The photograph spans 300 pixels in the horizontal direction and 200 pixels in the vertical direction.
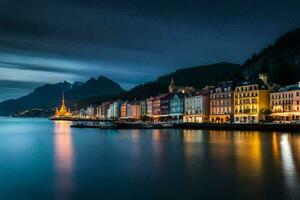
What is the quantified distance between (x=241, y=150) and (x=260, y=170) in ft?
44.0

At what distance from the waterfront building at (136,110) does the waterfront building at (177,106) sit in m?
31.4

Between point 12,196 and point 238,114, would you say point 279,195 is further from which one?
point 238,114

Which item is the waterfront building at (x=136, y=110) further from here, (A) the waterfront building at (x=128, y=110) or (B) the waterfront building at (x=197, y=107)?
(B) the waterfront building at (x=197, y=107)

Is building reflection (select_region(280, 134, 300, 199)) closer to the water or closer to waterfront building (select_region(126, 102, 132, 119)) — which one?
the water

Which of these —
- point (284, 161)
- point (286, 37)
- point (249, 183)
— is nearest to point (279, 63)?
point (286, 37)

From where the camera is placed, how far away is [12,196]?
22859 millimetres

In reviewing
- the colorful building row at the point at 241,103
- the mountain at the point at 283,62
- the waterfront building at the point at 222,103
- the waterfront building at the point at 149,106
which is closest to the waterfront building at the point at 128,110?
the waterfront building at the point at 149,106

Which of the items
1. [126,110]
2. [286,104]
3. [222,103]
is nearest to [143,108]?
[126,110]

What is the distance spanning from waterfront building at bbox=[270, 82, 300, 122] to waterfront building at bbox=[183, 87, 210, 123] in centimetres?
2083

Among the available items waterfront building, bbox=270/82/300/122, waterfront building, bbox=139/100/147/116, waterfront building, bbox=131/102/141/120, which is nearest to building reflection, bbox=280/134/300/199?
waterfront building, bbox=270/82/300/122

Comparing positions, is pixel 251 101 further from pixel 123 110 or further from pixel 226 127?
pixel 123 110

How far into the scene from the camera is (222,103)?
10069 cm

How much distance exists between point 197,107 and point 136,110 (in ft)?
183

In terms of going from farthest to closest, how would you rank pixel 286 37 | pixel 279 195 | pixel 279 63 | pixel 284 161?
pixel 286 37, pixel 279 63, pixel 284 161, pixel 279 195
